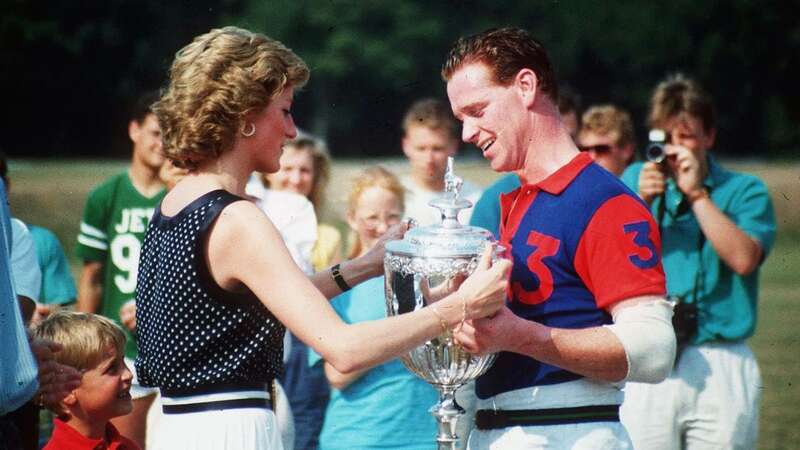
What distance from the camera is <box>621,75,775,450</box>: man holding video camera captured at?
204 inches

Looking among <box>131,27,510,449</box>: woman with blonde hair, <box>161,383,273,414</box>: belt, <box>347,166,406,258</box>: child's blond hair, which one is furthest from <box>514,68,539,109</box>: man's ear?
<box>347,166,406,258</box>: child's blond hair

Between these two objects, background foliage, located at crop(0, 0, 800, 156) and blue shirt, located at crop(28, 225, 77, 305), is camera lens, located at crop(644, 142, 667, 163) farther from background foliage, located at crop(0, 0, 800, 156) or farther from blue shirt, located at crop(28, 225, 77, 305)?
background foliage, located at crop(0, 0, 800, 156)

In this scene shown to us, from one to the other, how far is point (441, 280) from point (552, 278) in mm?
283

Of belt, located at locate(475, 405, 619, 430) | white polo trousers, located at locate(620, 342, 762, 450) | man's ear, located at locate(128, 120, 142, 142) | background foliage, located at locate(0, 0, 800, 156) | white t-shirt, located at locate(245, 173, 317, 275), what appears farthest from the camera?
background foliage, located at locate(0, 0, 800, 156)

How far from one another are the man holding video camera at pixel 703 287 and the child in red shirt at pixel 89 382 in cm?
222

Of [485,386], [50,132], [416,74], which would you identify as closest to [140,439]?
[485,386]

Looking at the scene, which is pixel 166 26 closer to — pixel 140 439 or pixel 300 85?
pixel 140 439

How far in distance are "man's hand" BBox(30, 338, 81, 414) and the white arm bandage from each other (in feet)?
4.77

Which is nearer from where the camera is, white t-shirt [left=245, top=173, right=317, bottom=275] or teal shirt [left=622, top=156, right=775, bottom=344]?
teal shirt [left=622, top=156, right=775, bottom=344]

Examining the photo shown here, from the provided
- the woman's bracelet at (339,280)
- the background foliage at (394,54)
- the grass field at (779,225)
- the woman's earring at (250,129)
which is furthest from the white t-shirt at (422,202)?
the background foliage at (394,54)

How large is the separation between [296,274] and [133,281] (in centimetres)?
351

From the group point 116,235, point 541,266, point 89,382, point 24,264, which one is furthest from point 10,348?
point 116,235

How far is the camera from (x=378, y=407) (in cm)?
498

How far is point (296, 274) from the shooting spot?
9.77 feet
